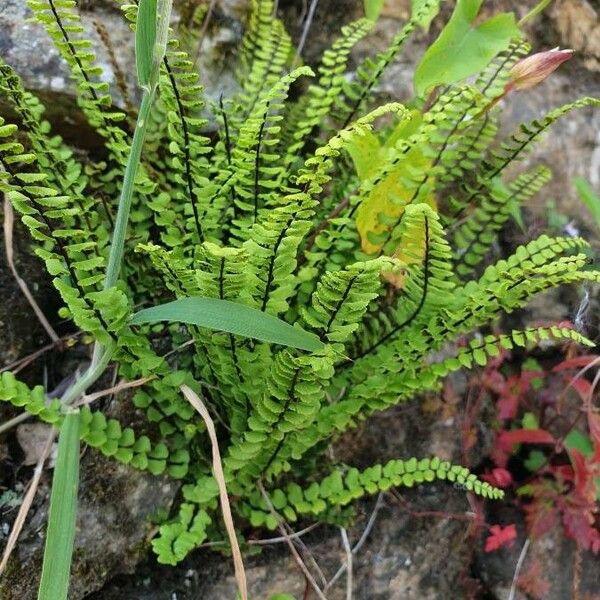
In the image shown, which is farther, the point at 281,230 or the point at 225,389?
the point at 225,389

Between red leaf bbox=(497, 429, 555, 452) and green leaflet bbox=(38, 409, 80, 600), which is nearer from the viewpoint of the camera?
green leaflet bbox=(38, 409, 80, 600)

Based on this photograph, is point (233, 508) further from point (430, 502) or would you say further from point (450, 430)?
point (450, 430)

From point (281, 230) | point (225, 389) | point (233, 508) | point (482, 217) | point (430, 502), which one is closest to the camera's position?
point (281, 230)

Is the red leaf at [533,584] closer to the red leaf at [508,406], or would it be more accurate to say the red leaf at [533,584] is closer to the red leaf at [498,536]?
the red leaf at [498,536]

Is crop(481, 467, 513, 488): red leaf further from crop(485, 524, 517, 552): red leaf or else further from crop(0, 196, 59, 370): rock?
crop(0, 196, 59, 370): rock

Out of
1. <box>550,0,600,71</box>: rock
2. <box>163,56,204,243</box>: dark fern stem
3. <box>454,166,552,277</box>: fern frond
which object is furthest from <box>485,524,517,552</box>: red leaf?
<box>550,0,600,71</box>: rock

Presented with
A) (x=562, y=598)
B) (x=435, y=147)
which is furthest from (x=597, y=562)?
(x=435, y=147)
